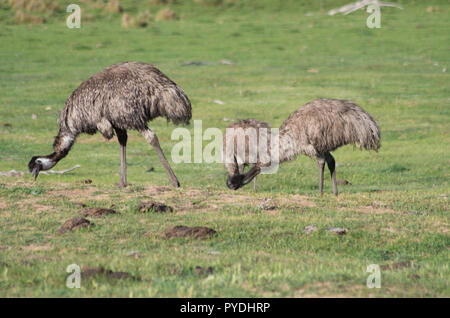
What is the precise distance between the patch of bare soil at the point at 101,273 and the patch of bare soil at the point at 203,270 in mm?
710

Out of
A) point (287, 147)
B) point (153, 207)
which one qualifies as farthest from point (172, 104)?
point (153, 207)

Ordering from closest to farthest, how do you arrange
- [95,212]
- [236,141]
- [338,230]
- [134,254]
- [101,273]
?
[101,273], [134,254], [338,230], [95,212], [236,141]

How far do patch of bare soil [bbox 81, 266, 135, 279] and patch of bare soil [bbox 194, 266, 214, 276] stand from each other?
0.71m

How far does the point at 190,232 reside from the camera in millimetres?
10047

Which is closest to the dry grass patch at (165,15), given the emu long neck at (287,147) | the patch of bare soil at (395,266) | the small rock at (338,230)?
the emu long neck at (287,147)

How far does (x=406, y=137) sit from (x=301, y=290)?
16.0 metres

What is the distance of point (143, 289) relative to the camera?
7.52 meters

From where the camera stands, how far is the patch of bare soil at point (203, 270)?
26.9 feet

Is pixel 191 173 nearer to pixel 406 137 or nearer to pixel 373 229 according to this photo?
pixel 406 137

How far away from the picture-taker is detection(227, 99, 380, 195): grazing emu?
13711 mm

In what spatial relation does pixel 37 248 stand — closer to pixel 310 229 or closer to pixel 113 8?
pixel 310 229

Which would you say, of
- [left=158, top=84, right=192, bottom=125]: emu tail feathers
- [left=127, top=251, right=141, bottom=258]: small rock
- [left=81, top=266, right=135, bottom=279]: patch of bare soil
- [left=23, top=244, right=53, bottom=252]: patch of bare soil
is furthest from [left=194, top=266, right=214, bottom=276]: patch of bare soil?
[left=158, top=84, right=192, bottom=125]: emu tail feathers

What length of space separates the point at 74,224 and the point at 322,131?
5219 millimetres

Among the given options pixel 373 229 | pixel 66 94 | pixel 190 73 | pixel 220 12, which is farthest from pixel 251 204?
pixel 220 12
